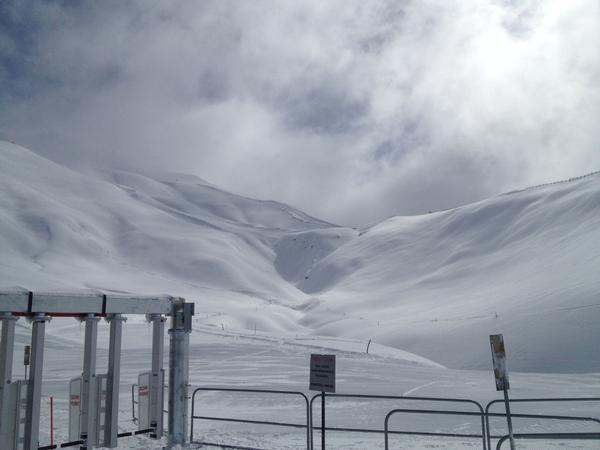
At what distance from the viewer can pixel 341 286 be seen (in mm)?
89750

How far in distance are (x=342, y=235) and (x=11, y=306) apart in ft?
437

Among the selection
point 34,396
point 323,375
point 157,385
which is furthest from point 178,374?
point 323,375

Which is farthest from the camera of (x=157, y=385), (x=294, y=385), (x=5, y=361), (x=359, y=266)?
(x=359, y=266)

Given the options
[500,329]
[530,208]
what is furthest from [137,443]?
[530,208]

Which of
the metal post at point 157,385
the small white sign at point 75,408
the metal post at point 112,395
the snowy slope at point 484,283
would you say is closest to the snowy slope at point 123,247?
the snowy slope at point 484,283

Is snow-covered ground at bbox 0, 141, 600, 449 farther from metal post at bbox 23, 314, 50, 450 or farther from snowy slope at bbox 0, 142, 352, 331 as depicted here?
metal post at bbox 23, 314, 50, 450

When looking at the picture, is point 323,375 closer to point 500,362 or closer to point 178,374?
point 500,362

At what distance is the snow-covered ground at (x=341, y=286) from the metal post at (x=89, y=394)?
1836 millimetres

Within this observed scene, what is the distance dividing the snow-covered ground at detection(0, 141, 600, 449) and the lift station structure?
1439mm

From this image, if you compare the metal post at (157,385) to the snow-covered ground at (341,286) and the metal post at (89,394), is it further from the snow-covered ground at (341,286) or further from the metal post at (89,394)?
the metal post at (89,394)

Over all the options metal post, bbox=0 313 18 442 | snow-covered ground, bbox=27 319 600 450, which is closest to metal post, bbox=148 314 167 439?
snow-covered ground, bbox=27 319 600 450

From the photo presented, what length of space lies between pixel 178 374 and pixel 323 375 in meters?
3.56

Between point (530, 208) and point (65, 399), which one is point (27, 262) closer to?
point (65, 399)

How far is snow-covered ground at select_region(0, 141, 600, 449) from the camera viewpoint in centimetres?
2439
